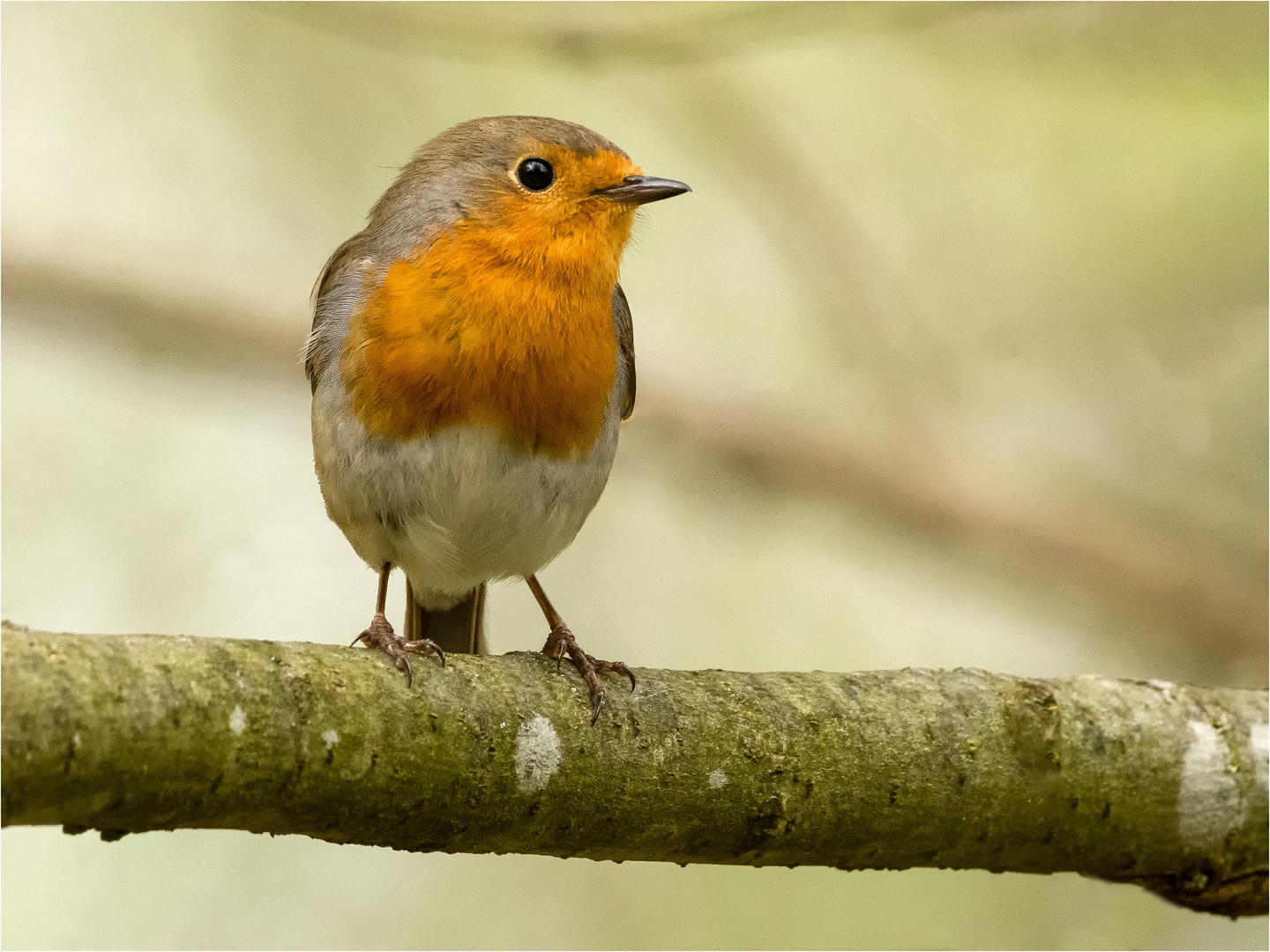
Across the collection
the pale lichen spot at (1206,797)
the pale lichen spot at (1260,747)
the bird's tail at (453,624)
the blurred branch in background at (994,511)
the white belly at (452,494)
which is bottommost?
the pale lichen spot at (1206,797)

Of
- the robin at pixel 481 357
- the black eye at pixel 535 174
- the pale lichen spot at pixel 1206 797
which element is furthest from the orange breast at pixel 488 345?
the pale lichen spot at pixel 1206 797

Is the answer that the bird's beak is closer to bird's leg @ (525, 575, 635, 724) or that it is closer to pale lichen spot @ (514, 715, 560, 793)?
bird's leg @ (525, 575, 635, 724)

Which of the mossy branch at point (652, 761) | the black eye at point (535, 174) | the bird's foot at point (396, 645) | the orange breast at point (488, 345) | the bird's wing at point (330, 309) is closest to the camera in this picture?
the mossy branch at point (652, 761)

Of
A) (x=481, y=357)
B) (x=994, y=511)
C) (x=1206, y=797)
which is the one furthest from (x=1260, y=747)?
(x=994, y=511)

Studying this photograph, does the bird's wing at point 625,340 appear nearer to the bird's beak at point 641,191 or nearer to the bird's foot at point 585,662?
the bird's beak at point 641,191

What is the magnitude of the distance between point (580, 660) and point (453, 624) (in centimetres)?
165

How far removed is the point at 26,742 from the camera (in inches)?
81.3

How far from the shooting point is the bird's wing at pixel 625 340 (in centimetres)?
413

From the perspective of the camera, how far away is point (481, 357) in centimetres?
358

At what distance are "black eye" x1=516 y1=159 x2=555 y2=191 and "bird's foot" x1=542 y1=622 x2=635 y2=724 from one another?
1281 mm

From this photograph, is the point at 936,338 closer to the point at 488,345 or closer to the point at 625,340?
the point at 625,340

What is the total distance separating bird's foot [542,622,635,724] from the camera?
281 cm

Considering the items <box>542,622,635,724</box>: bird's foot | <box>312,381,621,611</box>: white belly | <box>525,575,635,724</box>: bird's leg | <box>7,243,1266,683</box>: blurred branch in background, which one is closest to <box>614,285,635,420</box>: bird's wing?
<box>312,381,621,611</box>: white belly

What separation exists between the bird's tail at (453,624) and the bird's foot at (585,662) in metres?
1.02
